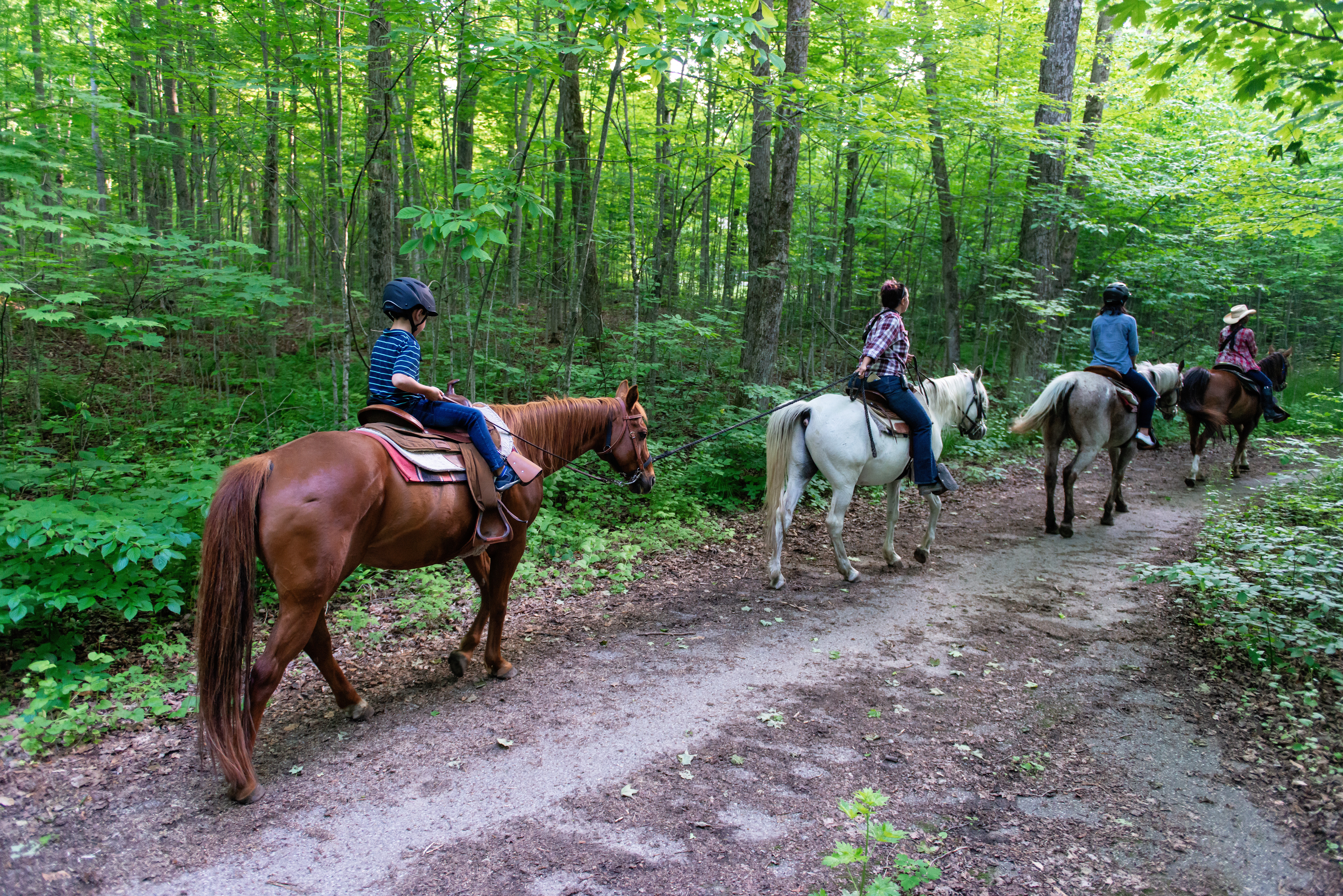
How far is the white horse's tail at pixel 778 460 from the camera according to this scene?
6.18 metres

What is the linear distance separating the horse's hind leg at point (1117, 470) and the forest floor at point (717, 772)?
268cm

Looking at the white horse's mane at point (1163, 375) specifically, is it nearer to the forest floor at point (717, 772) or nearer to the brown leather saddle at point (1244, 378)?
the brown leather saddle at point (1244, 378)

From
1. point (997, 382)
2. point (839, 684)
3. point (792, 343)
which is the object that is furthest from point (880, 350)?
point (997, 382)

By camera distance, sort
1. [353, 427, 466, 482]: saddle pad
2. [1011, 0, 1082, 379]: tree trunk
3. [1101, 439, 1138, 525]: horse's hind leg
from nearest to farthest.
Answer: [353, 427, 466, 482]: saddle pad < [1101, 439, 1138, 525]: horse's hind leg < [1011, 0, 1082, 379]: tree trunk

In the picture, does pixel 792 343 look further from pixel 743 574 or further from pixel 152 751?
pixel 152 751

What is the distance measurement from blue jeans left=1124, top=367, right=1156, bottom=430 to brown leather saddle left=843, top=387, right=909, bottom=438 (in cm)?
373

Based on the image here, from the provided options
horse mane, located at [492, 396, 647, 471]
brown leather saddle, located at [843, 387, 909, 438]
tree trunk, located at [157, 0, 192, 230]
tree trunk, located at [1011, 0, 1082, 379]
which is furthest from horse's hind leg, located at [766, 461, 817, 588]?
tree trunk, located at [157, 0, 192, 230]

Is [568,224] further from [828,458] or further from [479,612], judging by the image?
[479,612]

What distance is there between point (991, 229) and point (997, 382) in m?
3.79

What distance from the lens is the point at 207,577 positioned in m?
3.08

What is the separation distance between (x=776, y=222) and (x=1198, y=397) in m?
7.42

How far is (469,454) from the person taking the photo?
4078 millimetres

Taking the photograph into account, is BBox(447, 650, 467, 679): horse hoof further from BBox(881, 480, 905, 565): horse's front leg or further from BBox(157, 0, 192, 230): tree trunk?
BBox(157, 0, 192, 230): tree trunk

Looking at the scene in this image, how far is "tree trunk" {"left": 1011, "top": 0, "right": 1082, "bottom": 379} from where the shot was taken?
1112 centimetres
